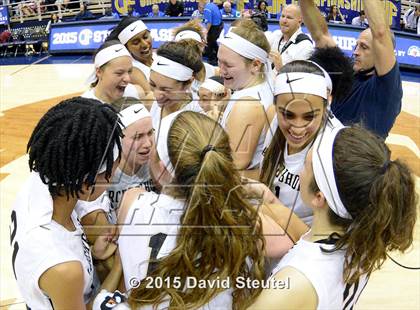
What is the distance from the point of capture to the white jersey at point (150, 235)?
1.53 metres

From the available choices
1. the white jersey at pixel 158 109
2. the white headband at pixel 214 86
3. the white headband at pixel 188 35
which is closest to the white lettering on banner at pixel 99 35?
the white headband at pixel 188 35

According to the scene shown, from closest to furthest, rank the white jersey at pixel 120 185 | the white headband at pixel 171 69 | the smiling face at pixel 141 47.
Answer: the white jersey at pixel 120 185
the white headband at pixel 171 69
the smiling face at pixel 141 47

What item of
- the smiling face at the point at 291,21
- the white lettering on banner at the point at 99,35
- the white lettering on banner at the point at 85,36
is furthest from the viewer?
the white lettering on banner at the point at 85,36

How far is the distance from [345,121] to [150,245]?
59.0 inches

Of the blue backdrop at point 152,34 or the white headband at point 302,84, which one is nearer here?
the white headband at point 302,84

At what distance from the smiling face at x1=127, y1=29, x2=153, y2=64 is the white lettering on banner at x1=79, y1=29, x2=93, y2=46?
34.5 feet

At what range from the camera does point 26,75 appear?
37.4 feet

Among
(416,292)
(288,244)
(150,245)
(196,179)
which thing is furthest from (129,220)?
(416,292)

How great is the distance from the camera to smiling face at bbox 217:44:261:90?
2629mm

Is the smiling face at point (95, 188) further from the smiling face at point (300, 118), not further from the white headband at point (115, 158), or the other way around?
the smiling face at point (300, 118)

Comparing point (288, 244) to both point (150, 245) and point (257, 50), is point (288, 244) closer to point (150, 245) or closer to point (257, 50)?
point (150, 245)

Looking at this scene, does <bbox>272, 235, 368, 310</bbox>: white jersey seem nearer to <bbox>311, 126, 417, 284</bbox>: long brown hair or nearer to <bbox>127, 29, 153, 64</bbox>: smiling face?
<bbox>311, 126, 417, 284</bbox>: long brown hair

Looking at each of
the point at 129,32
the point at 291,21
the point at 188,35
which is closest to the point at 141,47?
the point at 129,32

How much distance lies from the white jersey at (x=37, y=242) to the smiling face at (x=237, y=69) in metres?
1.32
